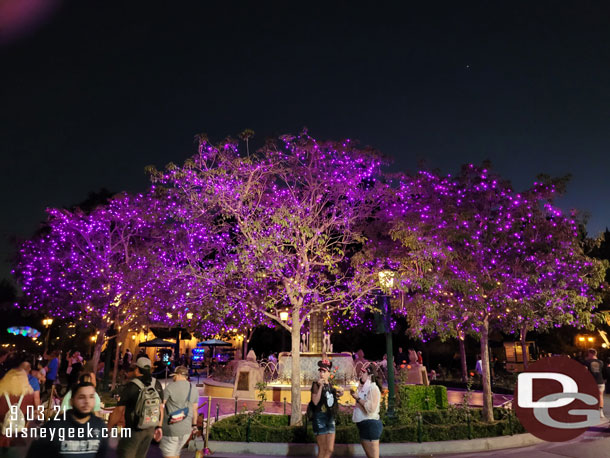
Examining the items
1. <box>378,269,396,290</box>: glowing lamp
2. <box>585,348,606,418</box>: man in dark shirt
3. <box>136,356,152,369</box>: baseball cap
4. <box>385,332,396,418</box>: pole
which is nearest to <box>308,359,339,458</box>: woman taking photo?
<box>136,356,152,369</box>: baseball cap

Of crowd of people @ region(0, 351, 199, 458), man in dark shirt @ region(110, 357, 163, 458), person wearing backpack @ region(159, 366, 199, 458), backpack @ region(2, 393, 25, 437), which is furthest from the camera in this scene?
backpack @ region(2, 393, 25, 437)

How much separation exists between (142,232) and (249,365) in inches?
372

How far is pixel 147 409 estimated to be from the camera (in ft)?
18.7

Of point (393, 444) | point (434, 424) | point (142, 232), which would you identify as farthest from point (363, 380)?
point (142, 232)

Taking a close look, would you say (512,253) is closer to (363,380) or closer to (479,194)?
(479,194)

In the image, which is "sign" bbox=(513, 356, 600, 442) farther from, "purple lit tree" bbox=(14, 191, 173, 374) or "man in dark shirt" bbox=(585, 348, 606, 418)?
"purple lit tree" bbox=(14, 191, 173, 374)

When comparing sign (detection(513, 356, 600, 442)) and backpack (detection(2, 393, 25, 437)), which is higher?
backpack (detection(2, 393, 25, 437))

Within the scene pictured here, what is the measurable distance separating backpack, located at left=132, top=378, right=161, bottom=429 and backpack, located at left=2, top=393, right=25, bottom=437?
2.27 m

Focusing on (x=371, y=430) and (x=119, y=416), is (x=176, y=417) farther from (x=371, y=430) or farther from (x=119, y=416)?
(x=371, y=430)

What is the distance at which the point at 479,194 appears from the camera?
14141mm

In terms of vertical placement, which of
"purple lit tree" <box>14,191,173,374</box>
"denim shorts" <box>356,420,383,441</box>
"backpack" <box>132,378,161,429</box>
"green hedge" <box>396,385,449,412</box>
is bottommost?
"green hedge" <box>396,385,449,412</box>

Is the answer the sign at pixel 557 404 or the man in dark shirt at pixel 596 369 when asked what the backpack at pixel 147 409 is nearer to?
the sign at pixel 557 404

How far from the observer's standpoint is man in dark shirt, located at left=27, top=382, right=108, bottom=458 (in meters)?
3.85

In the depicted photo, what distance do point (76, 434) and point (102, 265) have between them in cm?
1975
